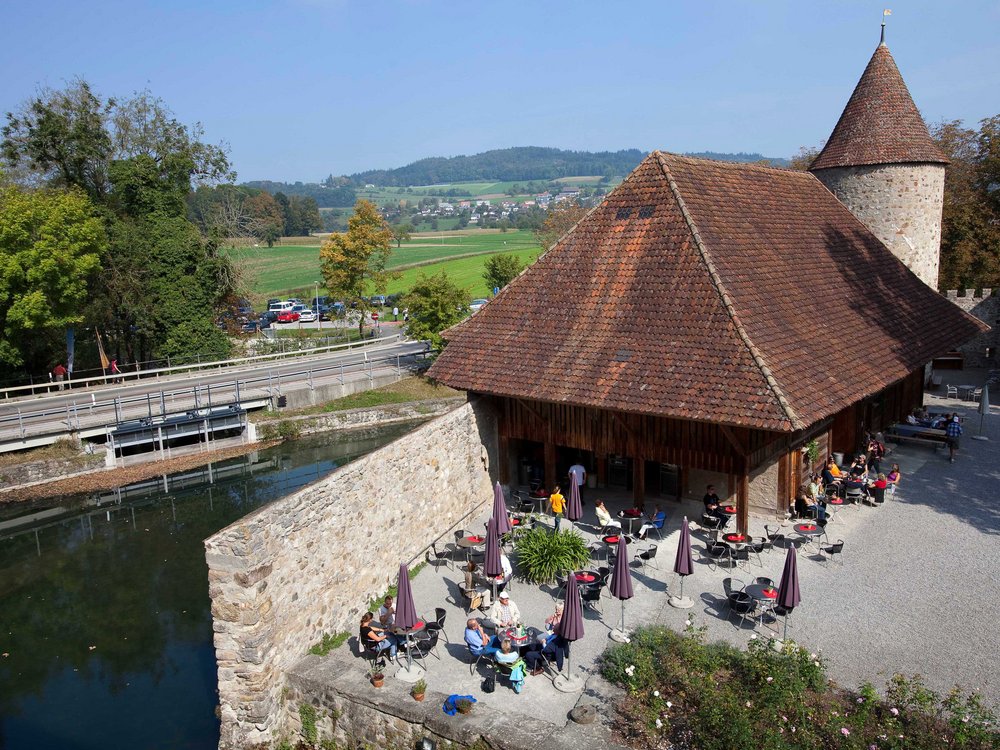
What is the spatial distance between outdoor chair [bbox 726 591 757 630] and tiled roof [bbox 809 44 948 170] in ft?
57.0

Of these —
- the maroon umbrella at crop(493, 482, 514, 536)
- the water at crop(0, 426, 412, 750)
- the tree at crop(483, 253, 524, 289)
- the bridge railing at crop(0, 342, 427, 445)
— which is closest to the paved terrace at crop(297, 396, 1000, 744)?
the maroon umbrella at crop(493, 482, 514, 536)

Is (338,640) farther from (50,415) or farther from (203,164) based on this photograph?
(203,164)

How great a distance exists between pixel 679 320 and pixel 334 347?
30.6m

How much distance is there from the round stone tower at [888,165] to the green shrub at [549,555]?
54.6ft

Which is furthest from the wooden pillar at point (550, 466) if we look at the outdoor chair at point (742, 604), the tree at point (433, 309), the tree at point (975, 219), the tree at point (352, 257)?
the tree at point (352, 257)

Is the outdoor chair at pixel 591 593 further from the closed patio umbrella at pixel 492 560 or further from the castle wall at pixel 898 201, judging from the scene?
the castle wall at pixel 898 201

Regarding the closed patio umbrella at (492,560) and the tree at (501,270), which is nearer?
the closed patio umbrella at (492,560)

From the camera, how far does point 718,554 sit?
13.9 m

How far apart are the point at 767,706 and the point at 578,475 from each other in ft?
23.5

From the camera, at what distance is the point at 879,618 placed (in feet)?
39.9

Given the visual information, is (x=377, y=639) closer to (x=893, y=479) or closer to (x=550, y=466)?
(x=550, y=466)

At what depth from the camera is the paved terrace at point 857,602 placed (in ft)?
35.6

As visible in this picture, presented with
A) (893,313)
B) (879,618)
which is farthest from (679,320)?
(893,313)

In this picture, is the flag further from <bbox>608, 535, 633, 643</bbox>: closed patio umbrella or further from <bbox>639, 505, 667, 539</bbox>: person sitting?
<bbox>608, 535, 633, 643</bbox>: closed patio umbrella
